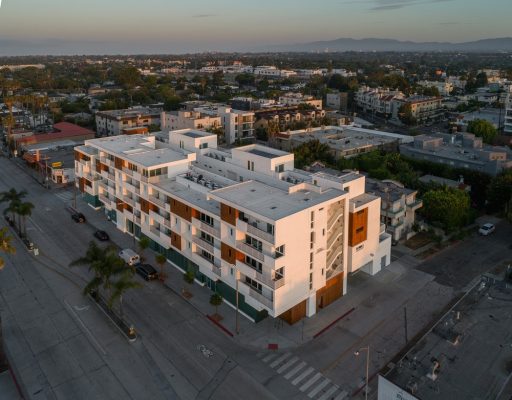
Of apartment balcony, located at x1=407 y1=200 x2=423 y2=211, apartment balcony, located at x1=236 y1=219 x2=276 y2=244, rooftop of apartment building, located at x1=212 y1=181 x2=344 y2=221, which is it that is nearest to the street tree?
apartment balcony, located at x1=407 y1=200 x2=423 y2=211

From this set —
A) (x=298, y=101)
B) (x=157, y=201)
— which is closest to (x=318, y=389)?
(x=157, y=201)

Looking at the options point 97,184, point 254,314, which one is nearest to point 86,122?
point 97,184

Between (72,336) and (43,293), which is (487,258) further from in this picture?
(43,293)

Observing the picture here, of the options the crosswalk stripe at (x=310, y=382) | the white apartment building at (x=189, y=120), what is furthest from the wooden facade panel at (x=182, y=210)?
the white apartment building at (x=189, y=120)

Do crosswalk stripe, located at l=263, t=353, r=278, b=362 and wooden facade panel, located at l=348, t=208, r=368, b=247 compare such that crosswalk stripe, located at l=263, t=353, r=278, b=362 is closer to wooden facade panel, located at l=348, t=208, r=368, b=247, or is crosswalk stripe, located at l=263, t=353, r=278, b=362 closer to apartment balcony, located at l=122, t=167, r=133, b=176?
wooden facade panel, located at l=348, t=208, r=368, b=247

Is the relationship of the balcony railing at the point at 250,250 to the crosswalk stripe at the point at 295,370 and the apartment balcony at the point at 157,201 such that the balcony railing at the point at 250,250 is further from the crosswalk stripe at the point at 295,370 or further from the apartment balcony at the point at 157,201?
the apartment balcony at the point at 157,201
